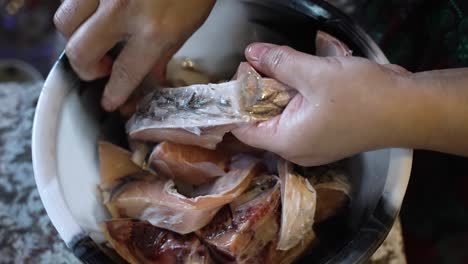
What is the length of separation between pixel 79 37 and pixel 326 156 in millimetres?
268

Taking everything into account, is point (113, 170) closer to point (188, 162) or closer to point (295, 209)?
point (188, 162)

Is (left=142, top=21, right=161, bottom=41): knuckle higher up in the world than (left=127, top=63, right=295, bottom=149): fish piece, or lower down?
higher up

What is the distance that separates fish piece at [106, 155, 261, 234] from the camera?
527 mm

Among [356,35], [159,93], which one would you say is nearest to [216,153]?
[159,93]

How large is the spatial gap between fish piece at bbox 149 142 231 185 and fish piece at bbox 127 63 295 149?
0.4 inches

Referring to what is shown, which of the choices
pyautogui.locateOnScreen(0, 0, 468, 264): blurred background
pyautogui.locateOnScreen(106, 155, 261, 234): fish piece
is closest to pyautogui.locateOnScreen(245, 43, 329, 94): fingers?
pyautogui.locateOnScreen(106, 155, 261, 234): fish piece

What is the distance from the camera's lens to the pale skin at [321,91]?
481 millimetres

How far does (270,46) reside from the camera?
20.8 inches

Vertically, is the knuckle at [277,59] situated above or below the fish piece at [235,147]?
above

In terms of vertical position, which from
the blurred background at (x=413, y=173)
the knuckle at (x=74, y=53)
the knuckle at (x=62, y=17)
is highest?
the knuckle at (x=62, y=17)

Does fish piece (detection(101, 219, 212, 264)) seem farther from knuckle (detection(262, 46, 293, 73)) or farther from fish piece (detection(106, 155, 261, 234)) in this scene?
knuckle (detection(262, 46, 293, 73))

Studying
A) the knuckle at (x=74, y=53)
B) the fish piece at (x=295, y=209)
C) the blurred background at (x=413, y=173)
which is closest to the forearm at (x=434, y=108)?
the fish piece at (x=295, y=209)

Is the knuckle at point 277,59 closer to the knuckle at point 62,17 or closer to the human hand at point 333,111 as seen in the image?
the human hand at point 333,111

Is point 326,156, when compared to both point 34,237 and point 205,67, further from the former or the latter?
point 34,237
